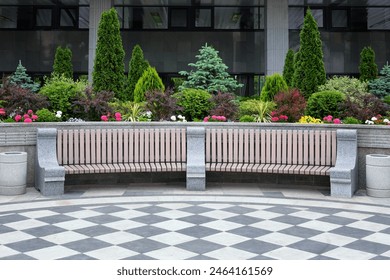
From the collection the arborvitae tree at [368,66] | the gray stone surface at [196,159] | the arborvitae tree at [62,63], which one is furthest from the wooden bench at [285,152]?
the arborvitae tree at [62,63]

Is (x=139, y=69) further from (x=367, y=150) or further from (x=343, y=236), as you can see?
(x=343, y=236)

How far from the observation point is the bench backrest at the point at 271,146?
1227cm

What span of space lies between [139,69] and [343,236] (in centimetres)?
1737

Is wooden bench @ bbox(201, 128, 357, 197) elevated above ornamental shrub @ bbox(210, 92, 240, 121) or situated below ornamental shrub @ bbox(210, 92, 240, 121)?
below

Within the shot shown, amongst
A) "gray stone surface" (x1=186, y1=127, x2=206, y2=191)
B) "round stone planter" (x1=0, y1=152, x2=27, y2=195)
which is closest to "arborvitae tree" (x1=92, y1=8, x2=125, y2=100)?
"gray stone surface" (x1=186, y1=127, x2=206, y2=191)

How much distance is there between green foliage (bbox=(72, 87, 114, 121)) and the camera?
45.4 ft

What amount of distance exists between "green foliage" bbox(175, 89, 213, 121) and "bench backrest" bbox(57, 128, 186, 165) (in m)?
2.01

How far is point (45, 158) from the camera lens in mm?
11859

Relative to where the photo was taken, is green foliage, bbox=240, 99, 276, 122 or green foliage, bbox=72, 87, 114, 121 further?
green foliage, bbox=240, 99, 276, 122

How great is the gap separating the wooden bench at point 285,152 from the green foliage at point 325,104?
7.83 ft

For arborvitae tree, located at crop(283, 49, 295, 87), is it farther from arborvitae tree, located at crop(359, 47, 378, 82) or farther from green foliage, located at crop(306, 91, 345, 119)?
green foliage, located at crop(306, 91, 345, 119)

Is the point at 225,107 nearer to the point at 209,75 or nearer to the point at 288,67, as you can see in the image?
the point at 209,75

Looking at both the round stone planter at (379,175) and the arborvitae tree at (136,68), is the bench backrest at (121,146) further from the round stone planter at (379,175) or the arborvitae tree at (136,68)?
the arborvitae tree at (136,68)

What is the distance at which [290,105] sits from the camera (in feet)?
47.1
